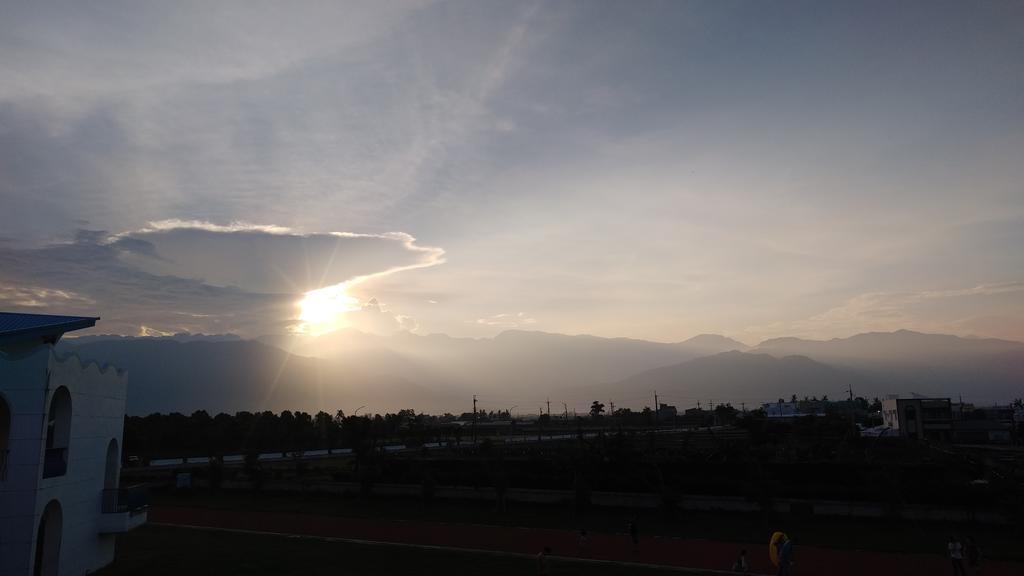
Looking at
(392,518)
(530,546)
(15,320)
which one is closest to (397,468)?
(392,518)

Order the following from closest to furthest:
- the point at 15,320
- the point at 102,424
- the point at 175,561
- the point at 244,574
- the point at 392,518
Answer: the point at 15,320 → the point at 102,424 → the point at 244,574 → the point at 175,561 → the point at 392,518

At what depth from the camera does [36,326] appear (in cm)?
2162

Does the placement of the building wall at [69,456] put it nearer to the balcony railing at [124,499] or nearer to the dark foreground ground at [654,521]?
the balcony railing at [124,499]

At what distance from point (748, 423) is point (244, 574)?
64.5m

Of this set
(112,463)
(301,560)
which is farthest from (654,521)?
(112,463)

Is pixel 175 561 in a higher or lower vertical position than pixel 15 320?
lower

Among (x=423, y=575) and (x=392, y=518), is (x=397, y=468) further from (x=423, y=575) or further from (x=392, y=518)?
(x=423, y=575)

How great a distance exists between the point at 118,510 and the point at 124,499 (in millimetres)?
674

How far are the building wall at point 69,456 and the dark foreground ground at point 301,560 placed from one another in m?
3.70

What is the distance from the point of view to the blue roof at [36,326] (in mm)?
21000

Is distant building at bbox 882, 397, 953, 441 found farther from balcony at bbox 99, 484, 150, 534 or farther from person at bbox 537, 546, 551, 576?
balcony at bbox 99, 484, 150, 534

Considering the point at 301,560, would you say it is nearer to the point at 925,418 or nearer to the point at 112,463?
the point at 112,463

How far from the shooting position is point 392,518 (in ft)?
150

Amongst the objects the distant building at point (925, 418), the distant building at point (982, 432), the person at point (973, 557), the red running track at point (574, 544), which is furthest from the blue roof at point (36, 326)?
→ the distant building at point (982, 432)
